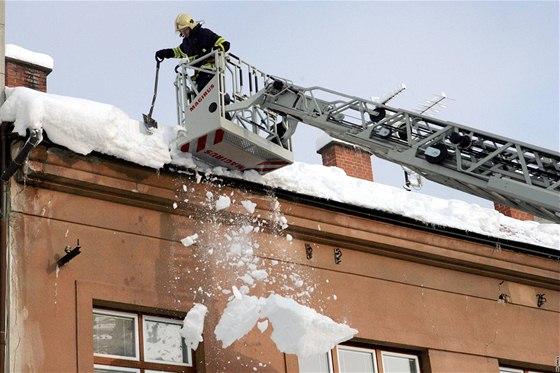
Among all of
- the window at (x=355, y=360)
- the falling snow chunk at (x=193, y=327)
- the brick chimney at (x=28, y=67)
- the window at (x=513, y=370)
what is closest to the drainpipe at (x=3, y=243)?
the falling snow chunk at (x=193, y=327)

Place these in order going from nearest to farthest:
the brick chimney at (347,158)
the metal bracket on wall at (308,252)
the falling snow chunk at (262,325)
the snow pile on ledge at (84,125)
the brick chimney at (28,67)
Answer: the snow pile on ledge at (84,125)
the falling snow chunk at (262,325)
the metal bracket on wall at (308,252)
the brick chimney at (28,67)
the brick chimney at (347,158)

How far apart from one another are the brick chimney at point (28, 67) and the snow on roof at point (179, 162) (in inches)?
213

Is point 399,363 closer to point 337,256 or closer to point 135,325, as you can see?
point 337,256

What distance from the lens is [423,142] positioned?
42.1 feet

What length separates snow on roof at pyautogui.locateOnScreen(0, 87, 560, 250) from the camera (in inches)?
446

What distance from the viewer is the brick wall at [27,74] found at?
55.9 ft

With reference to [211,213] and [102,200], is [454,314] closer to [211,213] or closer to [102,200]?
[211,213]

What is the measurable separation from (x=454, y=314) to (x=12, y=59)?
788cm

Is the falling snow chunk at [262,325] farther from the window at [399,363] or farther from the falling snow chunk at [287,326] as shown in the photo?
the window at [399,363]

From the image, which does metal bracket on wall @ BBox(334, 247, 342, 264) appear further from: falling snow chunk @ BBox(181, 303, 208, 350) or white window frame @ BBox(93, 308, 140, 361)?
white window frame @ BBox(93, 308, 140, 361)

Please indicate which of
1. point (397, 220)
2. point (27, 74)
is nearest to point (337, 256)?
point (397, 220)

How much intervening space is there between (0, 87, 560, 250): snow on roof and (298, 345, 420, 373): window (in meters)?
1.82

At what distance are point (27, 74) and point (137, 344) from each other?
7298mm

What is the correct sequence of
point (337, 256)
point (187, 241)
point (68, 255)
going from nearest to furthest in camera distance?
point (68, 255), point (187, 241), point (337, 256)
